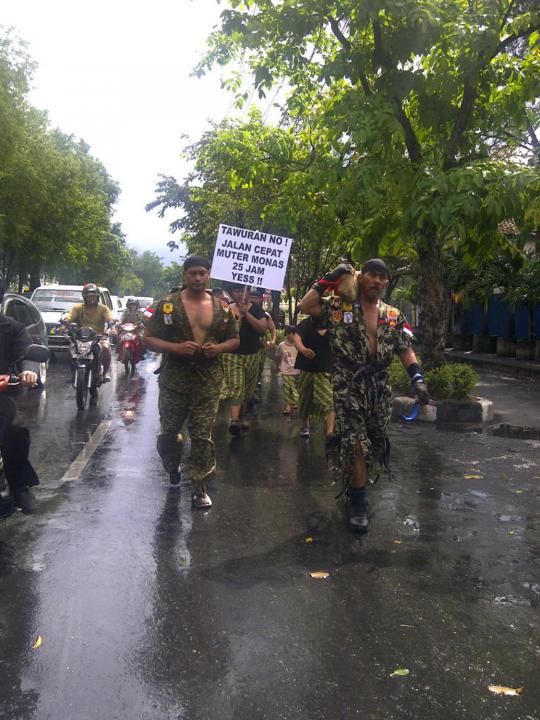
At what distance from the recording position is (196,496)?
20.3 feet

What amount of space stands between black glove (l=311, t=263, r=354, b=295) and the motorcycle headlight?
21.7ft

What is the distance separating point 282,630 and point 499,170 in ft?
27.4

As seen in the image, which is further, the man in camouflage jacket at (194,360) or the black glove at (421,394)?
the man in camouflage jacket at (194,360)

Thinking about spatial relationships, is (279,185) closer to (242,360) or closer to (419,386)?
(242,360)

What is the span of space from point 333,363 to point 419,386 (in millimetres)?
682

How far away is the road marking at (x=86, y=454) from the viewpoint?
7.16m

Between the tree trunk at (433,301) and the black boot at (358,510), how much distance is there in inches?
302

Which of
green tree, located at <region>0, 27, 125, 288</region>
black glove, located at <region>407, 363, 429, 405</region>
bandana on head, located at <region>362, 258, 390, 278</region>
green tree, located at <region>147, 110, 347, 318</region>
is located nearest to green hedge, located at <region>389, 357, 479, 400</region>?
green tree, located at <region>147, 110, 347, 318</region>

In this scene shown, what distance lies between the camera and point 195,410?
6.30 meters

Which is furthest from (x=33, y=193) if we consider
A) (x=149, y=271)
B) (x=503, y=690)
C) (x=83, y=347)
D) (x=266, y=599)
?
(x=149, y=271)

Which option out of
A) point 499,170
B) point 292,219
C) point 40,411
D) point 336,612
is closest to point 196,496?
point 336,612

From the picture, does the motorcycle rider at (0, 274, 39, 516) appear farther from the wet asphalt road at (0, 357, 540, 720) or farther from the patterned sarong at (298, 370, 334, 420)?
the patterned sarong at (298, 370, 334, 420)

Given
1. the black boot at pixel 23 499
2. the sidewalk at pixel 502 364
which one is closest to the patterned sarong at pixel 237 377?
the black boot at pixel 23 499

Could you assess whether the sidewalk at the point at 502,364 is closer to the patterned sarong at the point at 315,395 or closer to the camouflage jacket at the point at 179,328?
the patterned sarong at the point at 315,395
